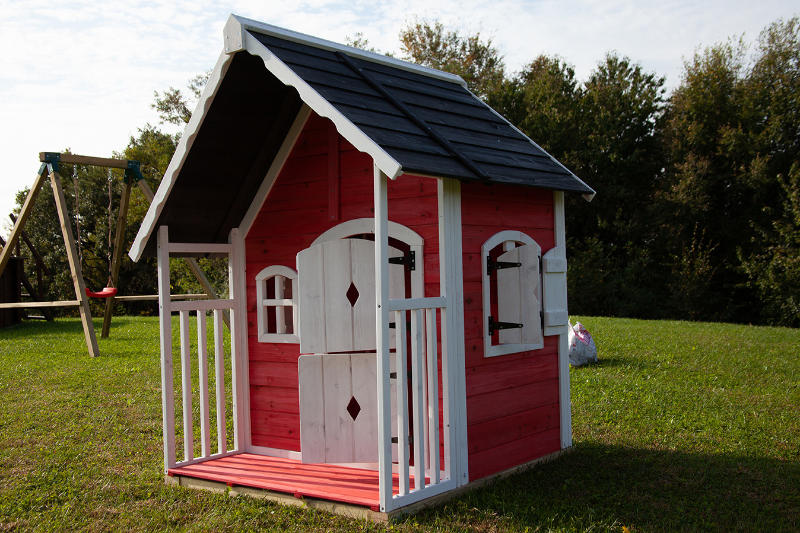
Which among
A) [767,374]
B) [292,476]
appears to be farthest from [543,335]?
[767,374]

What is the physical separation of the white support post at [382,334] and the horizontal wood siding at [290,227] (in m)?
0.99

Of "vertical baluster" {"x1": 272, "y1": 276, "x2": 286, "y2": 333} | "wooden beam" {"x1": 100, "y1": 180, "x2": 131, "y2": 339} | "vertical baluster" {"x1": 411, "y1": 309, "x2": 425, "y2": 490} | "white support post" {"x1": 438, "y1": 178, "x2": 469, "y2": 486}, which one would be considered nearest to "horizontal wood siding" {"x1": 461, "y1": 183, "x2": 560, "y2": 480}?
"white support post" {"x1": 438, "y1": 178, "x2": 469, "y2": 486}

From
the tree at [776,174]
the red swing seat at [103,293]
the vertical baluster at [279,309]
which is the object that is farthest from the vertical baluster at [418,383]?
the tree at [776,174]

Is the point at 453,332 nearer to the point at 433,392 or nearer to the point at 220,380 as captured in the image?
the point at 433,392

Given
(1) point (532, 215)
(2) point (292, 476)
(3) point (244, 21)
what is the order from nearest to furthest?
(3) point (244, 21), (2) point (292, 476), (1) point (532, 215)

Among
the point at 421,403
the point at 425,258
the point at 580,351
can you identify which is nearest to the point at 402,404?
the point at 421,403

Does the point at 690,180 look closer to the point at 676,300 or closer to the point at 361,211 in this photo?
the point at 676,300

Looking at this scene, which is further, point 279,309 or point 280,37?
point 279,309

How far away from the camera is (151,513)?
17.5 feet

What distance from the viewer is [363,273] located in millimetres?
5777

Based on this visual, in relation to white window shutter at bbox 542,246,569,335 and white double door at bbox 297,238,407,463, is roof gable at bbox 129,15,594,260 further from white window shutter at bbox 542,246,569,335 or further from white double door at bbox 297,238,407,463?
white double door at bbox 297,238,407,463

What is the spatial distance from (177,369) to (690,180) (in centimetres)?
1923

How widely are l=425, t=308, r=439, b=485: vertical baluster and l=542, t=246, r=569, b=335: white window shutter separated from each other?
1491mm

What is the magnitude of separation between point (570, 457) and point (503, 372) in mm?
1233
